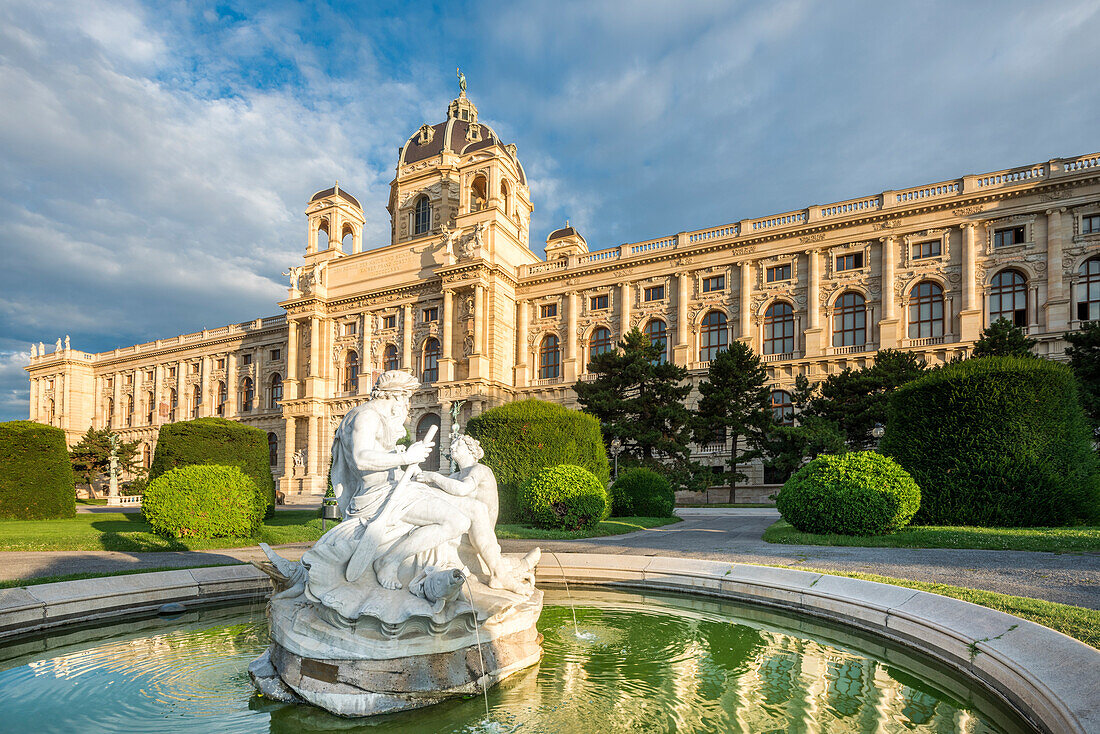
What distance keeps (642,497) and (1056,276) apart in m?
23.8

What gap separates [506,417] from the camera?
1812cm

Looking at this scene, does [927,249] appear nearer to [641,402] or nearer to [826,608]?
[641,402]

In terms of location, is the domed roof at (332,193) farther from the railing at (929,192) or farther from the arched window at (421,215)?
the railing at (929,192)

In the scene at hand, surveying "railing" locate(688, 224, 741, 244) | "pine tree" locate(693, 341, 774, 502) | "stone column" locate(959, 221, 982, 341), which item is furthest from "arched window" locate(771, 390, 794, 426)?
"railing" locate(688, 224, 741, 244)

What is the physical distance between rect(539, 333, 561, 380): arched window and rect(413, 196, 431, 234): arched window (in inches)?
705

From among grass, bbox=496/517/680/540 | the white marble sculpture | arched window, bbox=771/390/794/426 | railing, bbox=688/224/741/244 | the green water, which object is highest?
railing, bbox=688/224/741/244

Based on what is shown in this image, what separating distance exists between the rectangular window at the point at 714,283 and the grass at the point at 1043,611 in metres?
30.2

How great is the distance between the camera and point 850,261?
106 feet

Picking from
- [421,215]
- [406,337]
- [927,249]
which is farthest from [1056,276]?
[421,215]

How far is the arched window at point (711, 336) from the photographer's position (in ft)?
117

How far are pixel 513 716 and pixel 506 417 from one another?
14.1 metres

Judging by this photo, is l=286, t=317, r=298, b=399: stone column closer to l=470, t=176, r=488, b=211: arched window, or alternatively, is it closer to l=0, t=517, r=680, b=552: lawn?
l=470, t=176, r=488, b=211: arched window

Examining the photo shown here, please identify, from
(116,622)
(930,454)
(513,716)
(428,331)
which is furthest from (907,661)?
(428,331)

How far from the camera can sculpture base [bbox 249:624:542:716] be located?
4.16 metres
